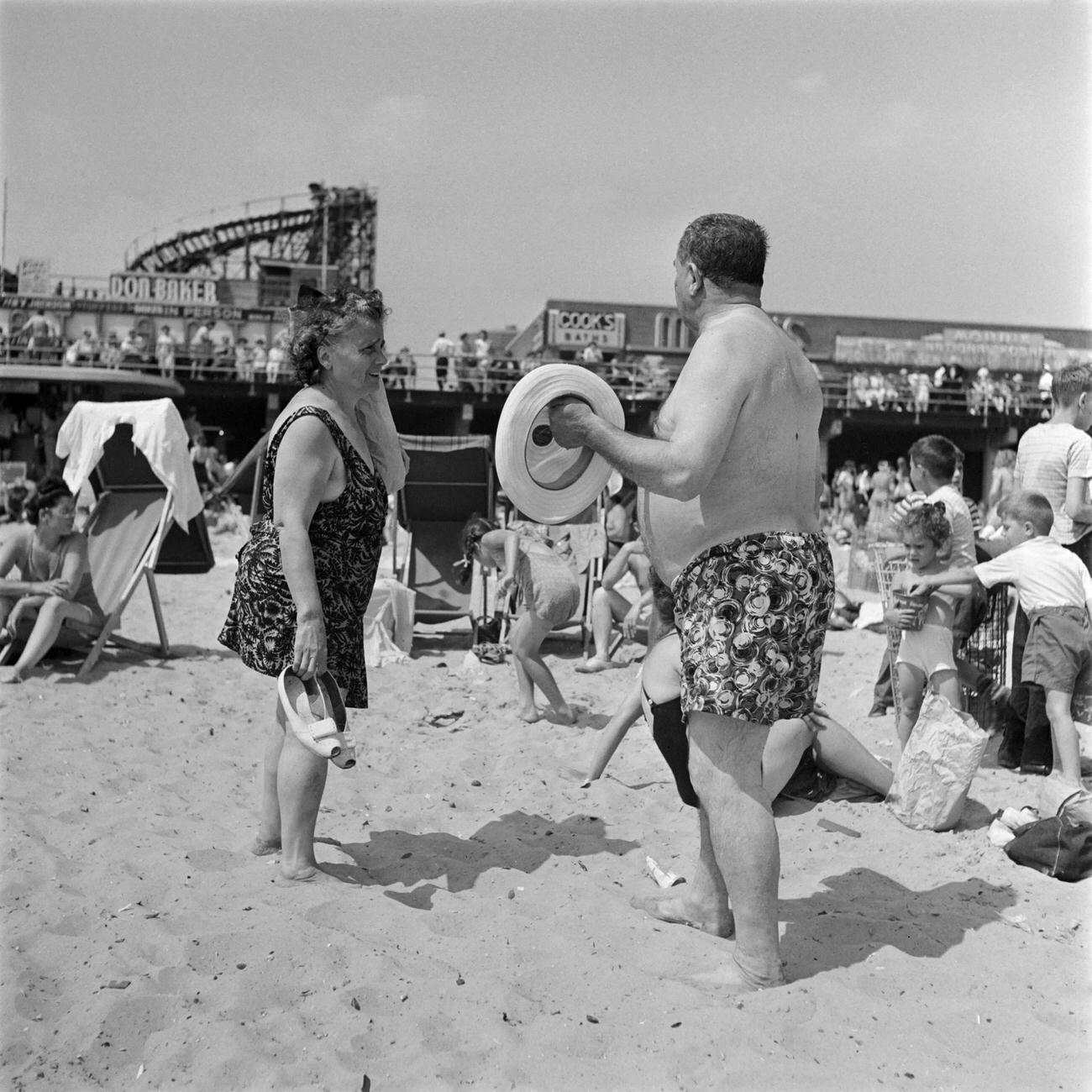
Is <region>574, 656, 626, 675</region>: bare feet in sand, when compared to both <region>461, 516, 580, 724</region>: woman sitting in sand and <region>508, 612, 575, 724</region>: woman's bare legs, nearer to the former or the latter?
<region>461, 516, 580, 724</region>: woman sitting in sand

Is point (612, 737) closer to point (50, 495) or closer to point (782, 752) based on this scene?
point (782, 752)

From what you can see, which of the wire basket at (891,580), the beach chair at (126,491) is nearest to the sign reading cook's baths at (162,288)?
the beach chair at (126,491)

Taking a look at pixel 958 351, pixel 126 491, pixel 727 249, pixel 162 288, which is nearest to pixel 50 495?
pixel 126 491

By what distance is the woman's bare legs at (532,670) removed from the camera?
5.16 m

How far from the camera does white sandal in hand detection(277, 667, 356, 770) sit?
2.74m

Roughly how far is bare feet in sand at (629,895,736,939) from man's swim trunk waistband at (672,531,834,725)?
2.13ft

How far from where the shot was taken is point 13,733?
178 inches

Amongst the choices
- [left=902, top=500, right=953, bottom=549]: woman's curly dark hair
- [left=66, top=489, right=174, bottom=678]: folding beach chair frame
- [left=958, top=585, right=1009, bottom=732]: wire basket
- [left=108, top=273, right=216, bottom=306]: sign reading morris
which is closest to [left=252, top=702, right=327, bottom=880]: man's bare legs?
[left=902, top=500, right=953, bottom=549]: woman's curly dark hair

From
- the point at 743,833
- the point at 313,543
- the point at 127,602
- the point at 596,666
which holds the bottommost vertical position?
the point at 596,666

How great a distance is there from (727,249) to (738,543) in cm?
66

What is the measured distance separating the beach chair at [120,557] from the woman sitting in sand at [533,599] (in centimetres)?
189

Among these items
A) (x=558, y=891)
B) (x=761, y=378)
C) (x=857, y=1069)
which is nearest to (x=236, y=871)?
(x=558, y=891)

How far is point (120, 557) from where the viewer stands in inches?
251

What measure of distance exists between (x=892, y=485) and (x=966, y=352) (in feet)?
49.6
